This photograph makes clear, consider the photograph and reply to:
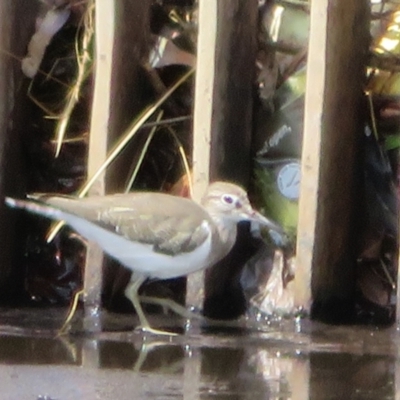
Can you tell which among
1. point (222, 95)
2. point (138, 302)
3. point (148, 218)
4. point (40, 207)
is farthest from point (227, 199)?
point (40, 207)

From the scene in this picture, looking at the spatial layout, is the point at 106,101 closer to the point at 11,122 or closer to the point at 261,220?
the point at 11,122

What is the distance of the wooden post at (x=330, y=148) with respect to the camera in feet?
16.4

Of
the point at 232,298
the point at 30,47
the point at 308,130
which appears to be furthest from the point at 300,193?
the point at 30,47

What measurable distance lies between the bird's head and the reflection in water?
21.7 inches

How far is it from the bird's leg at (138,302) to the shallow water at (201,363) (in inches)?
2.9

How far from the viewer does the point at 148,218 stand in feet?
16.5

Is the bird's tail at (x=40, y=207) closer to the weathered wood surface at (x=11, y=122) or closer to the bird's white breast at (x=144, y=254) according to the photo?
the bird's white breast at (x=144, y=254)

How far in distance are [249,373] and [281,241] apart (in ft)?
3.99

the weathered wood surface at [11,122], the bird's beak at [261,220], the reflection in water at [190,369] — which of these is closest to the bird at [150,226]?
the bird's beak at [261,220]

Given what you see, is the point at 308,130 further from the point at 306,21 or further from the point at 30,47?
the point at 30,47

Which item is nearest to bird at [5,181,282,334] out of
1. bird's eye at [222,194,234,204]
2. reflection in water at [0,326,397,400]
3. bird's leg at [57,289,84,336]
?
bird's eye at [222,194,234,204]

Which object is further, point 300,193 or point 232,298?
point 232,298

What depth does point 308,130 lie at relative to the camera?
16.4 ft

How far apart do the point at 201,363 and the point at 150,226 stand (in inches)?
32.5
